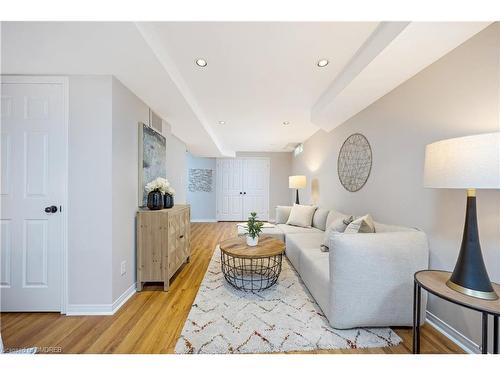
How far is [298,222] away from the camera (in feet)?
12.5

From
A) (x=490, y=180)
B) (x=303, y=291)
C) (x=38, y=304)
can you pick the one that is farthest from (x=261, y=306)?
(x=38, y=304)

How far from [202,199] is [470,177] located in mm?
6529

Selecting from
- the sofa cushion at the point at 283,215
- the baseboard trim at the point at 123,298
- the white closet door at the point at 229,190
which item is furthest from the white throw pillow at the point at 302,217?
the white closet door at the point at 229,190

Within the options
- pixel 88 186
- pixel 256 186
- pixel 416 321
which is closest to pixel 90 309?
pixel 88 186

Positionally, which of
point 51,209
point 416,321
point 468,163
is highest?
point 468,163

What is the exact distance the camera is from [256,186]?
22.8ft

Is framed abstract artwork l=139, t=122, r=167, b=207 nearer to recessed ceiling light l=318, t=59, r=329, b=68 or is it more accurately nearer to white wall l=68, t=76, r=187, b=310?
white wall l=68, t=76, r=187, b=310

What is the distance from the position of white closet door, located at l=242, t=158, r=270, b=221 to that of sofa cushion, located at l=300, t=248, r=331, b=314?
4500mm

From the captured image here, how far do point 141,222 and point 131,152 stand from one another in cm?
78

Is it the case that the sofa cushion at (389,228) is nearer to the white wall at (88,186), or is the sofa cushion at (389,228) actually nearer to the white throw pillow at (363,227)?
the white throw pillow at (363,227)

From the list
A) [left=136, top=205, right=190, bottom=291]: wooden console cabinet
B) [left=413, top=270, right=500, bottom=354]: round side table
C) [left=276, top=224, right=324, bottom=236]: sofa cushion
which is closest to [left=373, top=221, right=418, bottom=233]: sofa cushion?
[left=413, top=270, right=500, bottom=354]: round side table

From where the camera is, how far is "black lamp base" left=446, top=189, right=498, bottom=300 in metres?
1.06

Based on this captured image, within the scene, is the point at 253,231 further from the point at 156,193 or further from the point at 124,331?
the point at 124,331

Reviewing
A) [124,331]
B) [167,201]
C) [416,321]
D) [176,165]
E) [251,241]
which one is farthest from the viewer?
[176,165]
